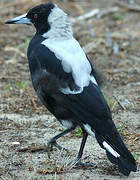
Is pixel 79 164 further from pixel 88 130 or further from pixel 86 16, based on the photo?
pixel 86 16

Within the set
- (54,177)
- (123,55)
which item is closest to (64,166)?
(54,177)

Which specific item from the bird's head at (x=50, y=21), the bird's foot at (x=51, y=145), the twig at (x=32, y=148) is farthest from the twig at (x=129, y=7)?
the bird's foot at (x=51, y=145)

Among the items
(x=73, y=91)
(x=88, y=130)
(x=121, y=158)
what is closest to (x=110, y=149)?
(x=121, y=158)

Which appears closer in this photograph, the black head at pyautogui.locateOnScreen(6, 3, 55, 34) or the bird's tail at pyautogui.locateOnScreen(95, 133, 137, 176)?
the bird's tail at pyautogui.locateOnScreen(95, 133, 137, 176)

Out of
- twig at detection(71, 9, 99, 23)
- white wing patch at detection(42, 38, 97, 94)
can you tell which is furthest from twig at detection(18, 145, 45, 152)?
twig at detection(71, 9, 99, 23)

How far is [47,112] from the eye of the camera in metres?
4.77

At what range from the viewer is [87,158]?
376cm

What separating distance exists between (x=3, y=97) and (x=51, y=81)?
5.62 ft

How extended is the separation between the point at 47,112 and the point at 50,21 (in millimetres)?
1162

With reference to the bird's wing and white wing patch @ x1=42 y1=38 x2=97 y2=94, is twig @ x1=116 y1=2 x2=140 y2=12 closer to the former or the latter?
white wing patch @ x1=42 y1=38 x2=97 y2=94

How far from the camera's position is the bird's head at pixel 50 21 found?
380 centimetres

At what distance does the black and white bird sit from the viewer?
333cm

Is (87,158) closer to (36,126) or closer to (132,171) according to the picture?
(132,171)

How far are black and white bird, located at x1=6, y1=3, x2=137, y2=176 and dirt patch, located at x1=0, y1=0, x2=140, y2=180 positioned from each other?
217mm
